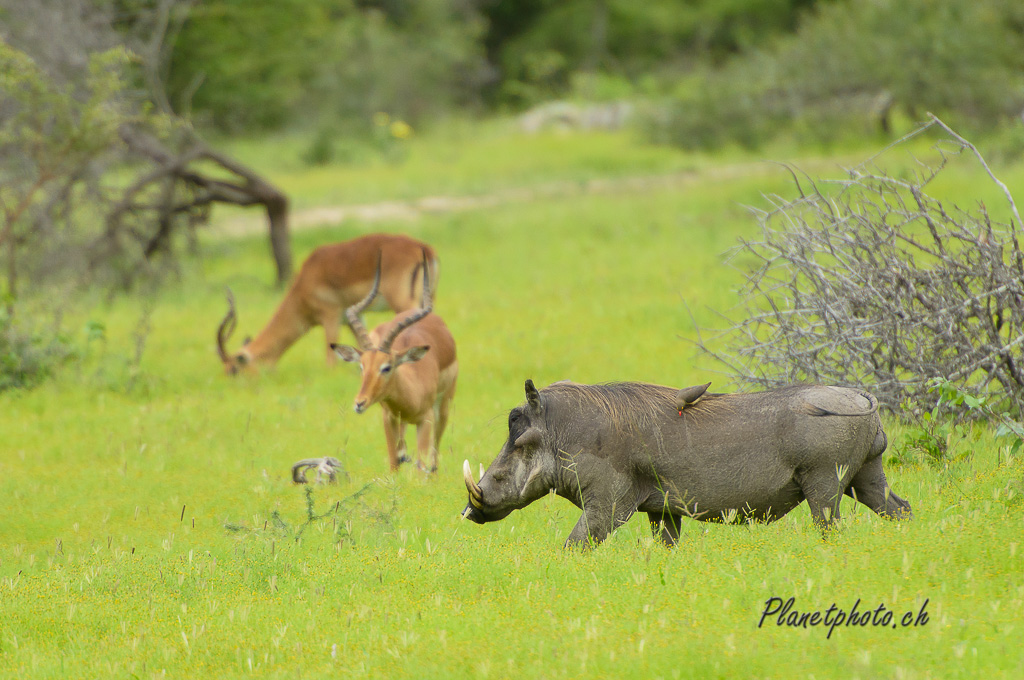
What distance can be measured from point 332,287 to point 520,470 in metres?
8.64

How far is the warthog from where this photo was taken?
6.02 m

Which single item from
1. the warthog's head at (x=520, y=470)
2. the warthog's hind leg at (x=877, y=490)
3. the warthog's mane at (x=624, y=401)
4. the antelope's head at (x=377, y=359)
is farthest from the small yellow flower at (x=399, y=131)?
the warthog's hind leg at (x=877, y=490)

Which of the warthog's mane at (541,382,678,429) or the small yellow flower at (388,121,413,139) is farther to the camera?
the small yellow flower at (388,121,413,139)

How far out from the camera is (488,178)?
30.7 metres

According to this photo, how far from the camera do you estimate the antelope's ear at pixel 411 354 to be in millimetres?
9156

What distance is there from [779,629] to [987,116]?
23480 millimetres

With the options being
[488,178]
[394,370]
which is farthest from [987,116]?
[394,370]

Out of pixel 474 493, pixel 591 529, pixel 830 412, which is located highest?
pixel 830 412

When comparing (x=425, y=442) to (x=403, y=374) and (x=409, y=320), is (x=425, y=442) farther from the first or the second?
(x=409, y=320)

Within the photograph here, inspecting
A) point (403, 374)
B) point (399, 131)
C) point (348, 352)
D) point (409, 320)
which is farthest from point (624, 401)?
point (399, 131)

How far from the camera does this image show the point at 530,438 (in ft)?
20.1

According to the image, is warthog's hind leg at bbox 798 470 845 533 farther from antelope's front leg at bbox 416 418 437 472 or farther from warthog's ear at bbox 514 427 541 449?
antelope's front leg at bbox 416 418 437 472

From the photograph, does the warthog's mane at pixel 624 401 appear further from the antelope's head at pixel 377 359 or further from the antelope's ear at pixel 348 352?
the antelope's ear at pixel 348 352

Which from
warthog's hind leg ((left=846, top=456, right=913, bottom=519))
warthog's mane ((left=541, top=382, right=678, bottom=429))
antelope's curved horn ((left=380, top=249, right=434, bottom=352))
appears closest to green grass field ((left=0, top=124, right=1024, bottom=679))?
warthog's hind leg ((left=846, top=456, right=913, bottom=519))
